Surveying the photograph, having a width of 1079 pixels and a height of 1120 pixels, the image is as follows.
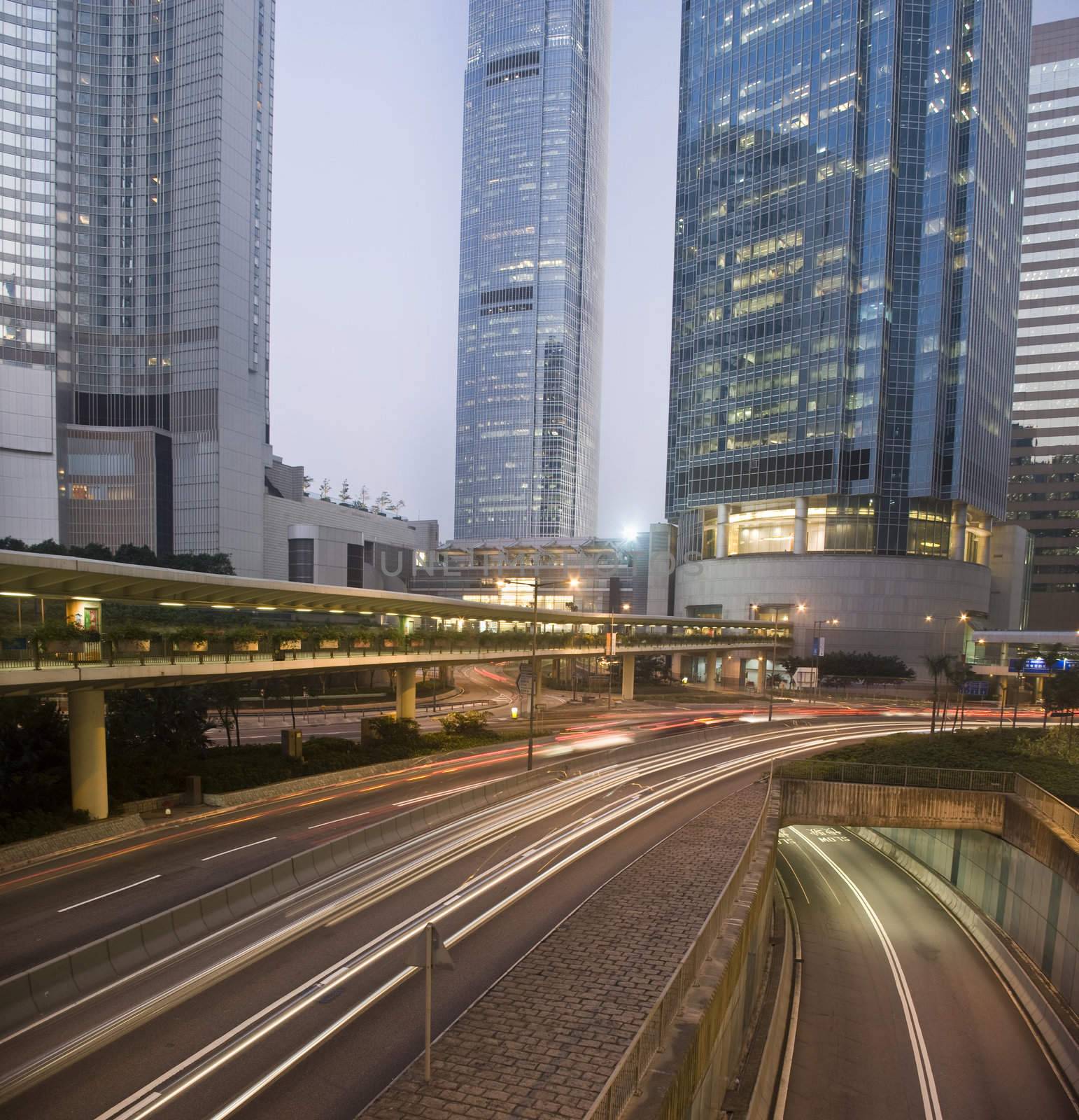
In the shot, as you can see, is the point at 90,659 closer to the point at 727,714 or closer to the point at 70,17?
the point at 727,714

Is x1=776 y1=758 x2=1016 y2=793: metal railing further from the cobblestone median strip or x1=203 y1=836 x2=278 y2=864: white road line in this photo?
x1=203 y1=836 x2=278 y2=864: white road line

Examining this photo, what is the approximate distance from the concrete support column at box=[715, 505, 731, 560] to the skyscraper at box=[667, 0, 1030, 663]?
1.06 ft

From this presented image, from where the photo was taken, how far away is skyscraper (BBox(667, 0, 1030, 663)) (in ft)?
311

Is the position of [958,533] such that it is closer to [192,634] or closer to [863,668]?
[863,668]

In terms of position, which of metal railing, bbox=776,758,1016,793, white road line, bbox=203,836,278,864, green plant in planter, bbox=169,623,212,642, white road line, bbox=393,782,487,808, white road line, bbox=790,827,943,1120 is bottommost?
white road line, bbox=790,827,943,1120

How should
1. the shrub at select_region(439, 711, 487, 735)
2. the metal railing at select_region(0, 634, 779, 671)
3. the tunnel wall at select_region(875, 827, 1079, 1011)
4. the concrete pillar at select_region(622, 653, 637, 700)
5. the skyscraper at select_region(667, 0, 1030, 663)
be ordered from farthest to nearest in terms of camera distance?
the skyscraper at select_region(667, 0, 1030, 663)
the concrete pillar at select_region(622, 653, 637, 700)
the shrub at select_region(439, 711, 487, 735)
the metal railing at select_region(0, 634, 779, 671)
the tunnel wall at select_region(875, 827, 1079, 1011)

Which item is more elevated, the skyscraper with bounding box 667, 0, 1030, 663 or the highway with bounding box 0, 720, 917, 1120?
the skyscraper with bounding box 667, 0, 1030, 663

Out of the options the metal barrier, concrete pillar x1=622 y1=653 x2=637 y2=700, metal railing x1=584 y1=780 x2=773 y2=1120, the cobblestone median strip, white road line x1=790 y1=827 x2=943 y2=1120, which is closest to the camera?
metal railing x1=584 y1=780 x2=773 y2=1120

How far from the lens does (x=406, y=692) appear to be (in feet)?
141

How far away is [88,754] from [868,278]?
340ft

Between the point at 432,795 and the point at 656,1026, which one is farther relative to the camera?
the point at 432,795

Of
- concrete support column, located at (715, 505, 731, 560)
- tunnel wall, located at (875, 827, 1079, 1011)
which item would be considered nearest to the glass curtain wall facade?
concrete support column, located at (715, 505, 731, 560)

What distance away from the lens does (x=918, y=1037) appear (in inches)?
775

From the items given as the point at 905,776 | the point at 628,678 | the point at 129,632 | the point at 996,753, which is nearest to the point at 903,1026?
the point at 905,776
